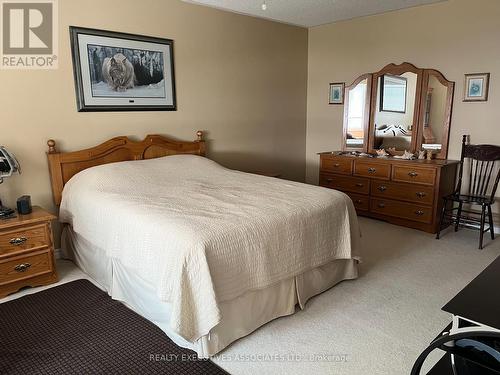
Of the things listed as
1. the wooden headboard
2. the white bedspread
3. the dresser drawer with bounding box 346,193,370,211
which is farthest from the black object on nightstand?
the wooden headboard

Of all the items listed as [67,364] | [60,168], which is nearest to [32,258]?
[60,168]

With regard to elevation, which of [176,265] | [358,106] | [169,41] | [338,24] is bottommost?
[176,265]

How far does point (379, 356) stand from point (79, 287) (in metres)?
2.17

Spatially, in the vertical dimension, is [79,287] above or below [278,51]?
below

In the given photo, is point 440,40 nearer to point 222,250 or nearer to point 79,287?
point 222,250

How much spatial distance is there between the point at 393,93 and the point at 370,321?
3117mm

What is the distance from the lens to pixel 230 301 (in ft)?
6.73

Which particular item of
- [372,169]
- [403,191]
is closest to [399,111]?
[372,169]

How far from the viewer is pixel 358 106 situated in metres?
4.83

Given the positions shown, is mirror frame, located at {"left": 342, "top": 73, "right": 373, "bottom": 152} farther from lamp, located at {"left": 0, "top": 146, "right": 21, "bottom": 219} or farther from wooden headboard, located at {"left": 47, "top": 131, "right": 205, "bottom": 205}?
lamp, located at {"left": 0, "top": 146, "right": 21, "bottom": 219}

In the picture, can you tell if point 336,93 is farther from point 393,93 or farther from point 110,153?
point 110,153

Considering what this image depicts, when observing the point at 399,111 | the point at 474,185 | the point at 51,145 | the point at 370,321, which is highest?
the point at 399,111

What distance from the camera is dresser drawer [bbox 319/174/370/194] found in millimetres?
4457

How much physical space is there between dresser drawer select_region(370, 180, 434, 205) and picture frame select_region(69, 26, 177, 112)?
8.31 feet
